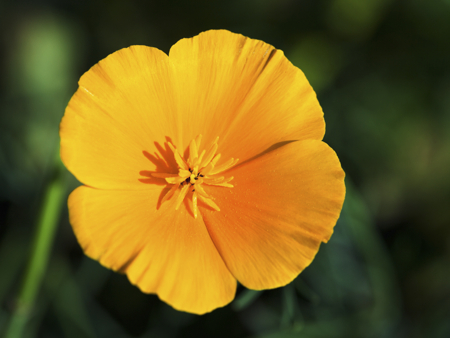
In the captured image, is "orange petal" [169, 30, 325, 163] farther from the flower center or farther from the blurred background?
the blurred background

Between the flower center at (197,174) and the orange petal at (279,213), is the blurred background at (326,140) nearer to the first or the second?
the orange petal at (279,213)

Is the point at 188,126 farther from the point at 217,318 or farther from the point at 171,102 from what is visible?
the point at 217,318

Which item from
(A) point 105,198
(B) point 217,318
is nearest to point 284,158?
(A) point 105,198

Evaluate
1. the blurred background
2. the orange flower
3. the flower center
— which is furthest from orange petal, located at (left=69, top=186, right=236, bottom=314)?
the blurred background

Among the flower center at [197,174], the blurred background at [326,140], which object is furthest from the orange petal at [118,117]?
the blurred background at [326,140]

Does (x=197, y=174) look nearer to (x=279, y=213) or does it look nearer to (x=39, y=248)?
(x=279, y=213)

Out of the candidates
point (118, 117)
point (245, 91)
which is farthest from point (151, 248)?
point (245, 91)
